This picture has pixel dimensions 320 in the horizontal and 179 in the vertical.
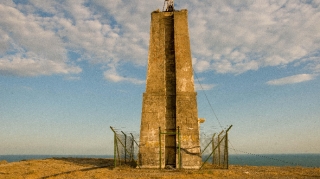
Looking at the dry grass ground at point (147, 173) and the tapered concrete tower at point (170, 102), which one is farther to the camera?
the tapered concrete tower at point (170, 102)

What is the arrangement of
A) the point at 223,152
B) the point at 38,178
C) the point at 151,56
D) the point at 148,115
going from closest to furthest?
the point at 38,178 → the point at 223,152 → the point at 148,115 → the point at 151,56

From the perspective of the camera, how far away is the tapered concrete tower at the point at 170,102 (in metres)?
18.6

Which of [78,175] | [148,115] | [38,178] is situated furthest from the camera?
[148,115]

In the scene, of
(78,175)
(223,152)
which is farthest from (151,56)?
(78,175)

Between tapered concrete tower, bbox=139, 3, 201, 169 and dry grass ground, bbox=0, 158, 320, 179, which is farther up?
tapered concrete tower, bbox=139, 3, 201, 169

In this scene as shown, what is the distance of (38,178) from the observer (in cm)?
1348

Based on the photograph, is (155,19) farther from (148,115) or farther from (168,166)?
(168,166)

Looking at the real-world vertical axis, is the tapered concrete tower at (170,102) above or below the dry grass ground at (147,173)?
above

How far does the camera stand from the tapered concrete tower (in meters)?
18.6

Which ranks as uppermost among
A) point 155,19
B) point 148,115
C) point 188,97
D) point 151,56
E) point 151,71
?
point 155,19

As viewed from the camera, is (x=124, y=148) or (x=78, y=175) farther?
(x=124, y=148)

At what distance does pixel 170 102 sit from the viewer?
20094 mm

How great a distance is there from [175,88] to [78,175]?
960cm

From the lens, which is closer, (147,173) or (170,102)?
(147,173)
